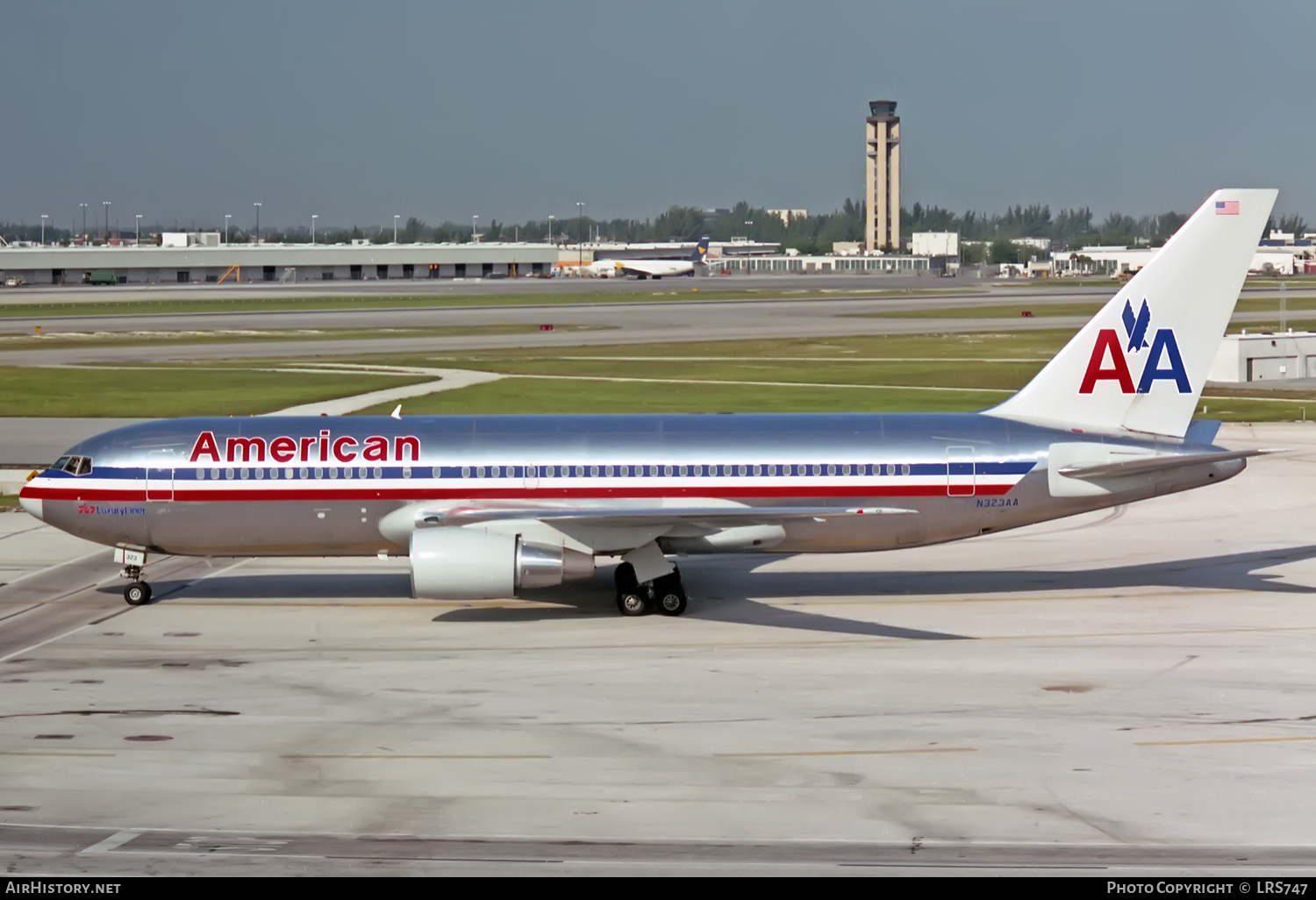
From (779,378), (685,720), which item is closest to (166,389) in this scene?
(779,378)

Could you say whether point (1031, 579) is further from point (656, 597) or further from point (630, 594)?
point (630, 594)

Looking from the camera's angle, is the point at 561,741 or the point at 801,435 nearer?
the point at 561,741

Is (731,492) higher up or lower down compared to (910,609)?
higher up

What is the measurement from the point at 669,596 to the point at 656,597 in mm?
259

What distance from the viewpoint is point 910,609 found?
32.8 meters

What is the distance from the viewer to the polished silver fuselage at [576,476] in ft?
106

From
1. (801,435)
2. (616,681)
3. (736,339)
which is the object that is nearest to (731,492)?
(801,435)

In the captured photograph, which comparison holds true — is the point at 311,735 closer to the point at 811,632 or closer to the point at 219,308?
the point at 811,632

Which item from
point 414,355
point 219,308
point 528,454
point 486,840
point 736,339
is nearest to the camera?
point 486,840

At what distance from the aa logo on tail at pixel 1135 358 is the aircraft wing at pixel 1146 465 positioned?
1.86 metres

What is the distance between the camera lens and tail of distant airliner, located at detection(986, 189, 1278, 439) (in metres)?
33.1

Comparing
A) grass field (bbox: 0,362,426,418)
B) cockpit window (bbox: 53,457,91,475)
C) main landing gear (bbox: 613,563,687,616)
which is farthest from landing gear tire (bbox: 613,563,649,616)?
grass field (bbox: 0,362,426,418)

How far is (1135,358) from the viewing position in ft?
109

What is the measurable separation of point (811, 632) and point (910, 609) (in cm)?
316
